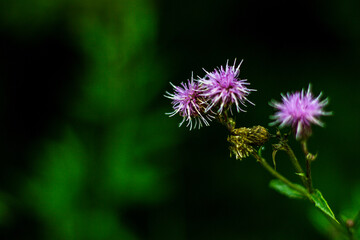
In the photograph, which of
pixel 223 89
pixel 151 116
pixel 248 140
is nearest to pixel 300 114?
pixel 248 140

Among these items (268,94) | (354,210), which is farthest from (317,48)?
(354,210)

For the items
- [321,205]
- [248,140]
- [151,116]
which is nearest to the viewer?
[321,205]

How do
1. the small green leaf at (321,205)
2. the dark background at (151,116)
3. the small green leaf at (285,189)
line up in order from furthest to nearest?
1. the dark background at (151,116)
2. the small green leaf at (285,189)
3. the small green leaf at (321,205)

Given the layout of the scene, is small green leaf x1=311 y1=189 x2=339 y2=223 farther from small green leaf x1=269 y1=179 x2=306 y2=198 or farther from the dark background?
the dark background

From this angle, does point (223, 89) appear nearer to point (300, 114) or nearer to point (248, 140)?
point (248, 140)

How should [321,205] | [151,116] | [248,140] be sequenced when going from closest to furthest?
[321,205] < [248,140] < [151,116]

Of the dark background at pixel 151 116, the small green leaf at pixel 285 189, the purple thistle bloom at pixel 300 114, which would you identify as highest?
the dark background at pixel 151 116

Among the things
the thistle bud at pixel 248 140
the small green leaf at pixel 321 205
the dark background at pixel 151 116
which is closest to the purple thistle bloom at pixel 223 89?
the thistle bud at pixel 248 140

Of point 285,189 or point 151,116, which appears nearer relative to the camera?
point 285,189

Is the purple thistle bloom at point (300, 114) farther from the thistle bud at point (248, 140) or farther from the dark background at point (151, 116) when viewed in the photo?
the dark background at point (151, 116)
